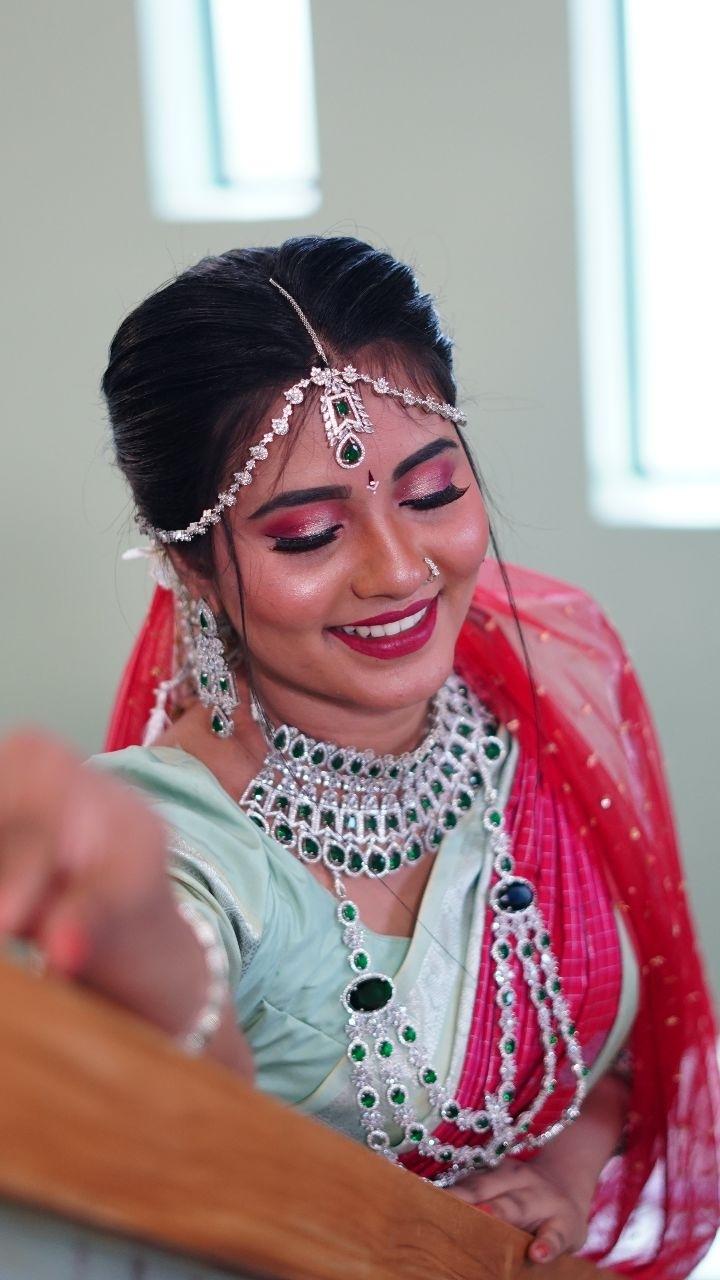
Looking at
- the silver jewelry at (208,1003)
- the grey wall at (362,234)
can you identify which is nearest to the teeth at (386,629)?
the silver jewelry at (208,1003)

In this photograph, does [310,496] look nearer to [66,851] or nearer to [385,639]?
[385,639]

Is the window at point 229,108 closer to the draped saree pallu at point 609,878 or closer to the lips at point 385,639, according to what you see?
the draped saree pallu at point 609,878

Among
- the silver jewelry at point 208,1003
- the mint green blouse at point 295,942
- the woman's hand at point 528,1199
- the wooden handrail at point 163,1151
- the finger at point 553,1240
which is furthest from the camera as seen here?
the woman's hand at point 528,1199

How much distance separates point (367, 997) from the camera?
41.9 inches

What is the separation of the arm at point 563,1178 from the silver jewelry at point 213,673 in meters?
0.41

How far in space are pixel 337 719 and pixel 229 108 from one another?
129 cm

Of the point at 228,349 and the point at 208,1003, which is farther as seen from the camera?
the point at 228,349

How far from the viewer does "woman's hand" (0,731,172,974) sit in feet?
1.28

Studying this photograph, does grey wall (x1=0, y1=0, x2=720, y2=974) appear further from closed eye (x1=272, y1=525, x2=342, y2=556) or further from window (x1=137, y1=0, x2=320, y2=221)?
closed eye (x1=272, y1=525, x2=342, y2=556)

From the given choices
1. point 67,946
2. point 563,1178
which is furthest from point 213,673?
point 67,946

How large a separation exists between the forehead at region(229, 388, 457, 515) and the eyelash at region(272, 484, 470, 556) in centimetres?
3

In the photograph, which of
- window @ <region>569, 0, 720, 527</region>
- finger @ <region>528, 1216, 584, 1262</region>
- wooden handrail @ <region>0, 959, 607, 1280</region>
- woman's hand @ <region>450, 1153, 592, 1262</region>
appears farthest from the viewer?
window @ <region>569, 0, 720, 527</region>

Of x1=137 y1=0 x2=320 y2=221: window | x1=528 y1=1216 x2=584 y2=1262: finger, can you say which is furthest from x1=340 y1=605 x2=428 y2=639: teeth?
x1=137 y1=0 x2=320 y2=221: window

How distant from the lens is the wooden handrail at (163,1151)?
327mm
